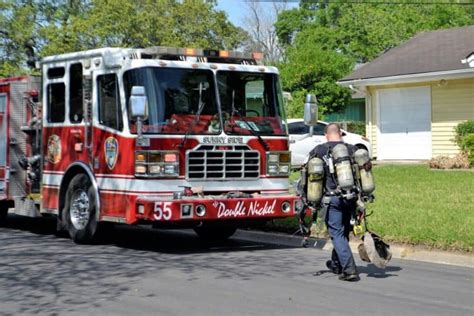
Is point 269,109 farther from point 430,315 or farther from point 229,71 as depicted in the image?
point 430,315

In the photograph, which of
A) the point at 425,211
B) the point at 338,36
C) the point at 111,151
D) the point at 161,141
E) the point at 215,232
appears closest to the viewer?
the point at 161,141

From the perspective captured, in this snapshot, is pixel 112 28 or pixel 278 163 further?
pixel 112 28

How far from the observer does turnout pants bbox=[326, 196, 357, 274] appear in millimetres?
8203

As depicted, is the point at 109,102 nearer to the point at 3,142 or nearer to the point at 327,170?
the point at 3,142

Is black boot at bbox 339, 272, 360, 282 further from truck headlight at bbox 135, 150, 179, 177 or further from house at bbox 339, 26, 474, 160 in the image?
house at bbox 339, 26, 474, 160

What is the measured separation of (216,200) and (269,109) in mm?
1847

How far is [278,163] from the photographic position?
11.1m

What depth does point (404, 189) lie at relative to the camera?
15.6m

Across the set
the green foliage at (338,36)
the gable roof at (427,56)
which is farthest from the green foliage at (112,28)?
the gable roof at (427,56)

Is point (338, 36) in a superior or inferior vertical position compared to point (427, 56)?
superior

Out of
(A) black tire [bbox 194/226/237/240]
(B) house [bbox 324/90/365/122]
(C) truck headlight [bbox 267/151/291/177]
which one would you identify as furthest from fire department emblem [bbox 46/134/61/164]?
(B) house [bbox 324/90/365/122]

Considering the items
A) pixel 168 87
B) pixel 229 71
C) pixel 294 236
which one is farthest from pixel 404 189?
pixel 168 87

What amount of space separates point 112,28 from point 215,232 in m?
27.4

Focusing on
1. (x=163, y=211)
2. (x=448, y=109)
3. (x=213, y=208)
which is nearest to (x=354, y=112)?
(x=448, y=109)
